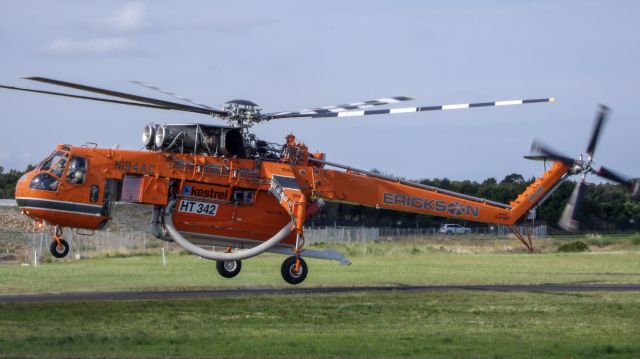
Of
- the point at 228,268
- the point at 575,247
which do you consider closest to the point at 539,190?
the point at 228,268

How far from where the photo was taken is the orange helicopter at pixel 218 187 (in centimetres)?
2844

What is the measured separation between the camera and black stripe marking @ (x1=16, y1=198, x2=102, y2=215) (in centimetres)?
2817

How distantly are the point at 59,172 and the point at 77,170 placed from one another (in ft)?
1.69

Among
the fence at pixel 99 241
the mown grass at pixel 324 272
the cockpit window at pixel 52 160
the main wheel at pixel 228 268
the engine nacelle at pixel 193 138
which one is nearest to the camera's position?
the cockpit window at pixel 52 160

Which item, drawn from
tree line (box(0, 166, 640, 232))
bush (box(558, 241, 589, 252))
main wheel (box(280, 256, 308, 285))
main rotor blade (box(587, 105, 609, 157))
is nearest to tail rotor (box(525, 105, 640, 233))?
main rotor blade (box(587, 105, 609, 157))

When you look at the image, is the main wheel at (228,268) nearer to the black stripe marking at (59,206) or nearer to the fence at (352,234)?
the black stripe marking at (59,206)

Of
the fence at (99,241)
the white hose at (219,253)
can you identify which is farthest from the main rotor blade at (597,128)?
the fence at (99,241)

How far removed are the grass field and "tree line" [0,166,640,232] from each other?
2220 inches

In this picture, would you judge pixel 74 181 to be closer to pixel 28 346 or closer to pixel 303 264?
pixel 303 264

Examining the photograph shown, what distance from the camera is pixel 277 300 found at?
2702cm

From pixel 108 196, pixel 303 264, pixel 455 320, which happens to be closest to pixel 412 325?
pixel 455 320

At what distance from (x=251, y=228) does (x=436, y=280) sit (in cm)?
864

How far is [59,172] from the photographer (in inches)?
1117

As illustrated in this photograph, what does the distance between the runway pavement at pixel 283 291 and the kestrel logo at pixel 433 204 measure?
2.52 metres
